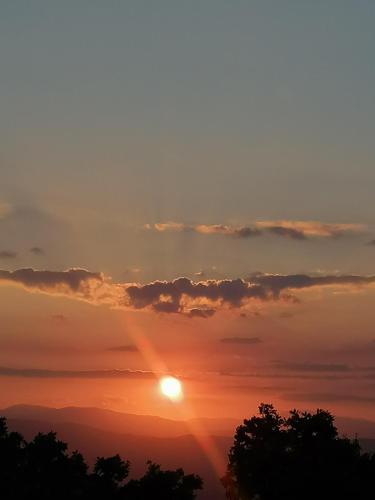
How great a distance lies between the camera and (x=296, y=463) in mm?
79875

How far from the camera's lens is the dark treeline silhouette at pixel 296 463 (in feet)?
254

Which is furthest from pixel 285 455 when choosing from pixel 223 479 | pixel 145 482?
pixel 145 482

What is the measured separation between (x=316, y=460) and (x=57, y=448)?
26332 mm

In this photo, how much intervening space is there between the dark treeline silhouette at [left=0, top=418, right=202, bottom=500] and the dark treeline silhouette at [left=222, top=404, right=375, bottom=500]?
14.9 metres

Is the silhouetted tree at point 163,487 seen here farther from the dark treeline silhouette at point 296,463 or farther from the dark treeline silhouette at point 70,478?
the dark treeline silhouette at point 296,463

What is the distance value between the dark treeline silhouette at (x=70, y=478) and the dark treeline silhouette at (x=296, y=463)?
48.7 feet

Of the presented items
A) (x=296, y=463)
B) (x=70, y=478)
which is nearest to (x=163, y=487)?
(x=70, y=478)

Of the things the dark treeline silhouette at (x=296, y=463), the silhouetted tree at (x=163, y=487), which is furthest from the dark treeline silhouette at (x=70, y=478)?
the dark treeline silhouette at (x=296, y=463)

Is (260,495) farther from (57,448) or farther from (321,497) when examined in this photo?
(57,448)

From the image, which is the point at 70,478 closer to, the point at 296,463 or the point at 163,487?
the point at 163,487

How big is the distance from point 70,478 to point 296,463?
23759mm

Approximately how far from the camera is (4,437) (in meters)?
71.6

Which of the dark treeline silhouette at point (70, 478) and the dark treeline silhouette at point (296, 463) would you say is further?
the dark treeline silhouette at point (296, 463)

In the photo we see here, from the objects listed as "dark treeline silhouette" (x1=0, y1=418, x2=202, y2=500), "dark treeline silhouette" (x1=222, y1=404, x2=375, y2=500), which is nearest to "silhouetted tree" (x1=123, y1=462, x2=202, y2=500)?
"dark treeline silhouette" (x1=0, y1=418, x2=202, y2=500)
